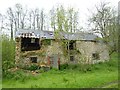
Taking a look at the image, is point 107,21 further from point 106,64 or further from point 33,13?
point 33,13

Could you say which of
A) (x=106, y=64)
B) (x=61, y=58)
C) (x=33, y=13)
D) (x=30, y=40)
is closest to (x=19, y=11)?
(x=33, y=13)

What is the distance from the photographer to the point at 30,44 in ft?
123

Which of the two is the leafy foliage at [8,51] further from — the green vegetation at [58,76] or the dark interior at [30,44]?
the dark interior at [30,44]

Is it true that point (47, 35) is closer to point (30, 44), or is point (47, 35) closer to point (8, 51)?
point (30, 44)

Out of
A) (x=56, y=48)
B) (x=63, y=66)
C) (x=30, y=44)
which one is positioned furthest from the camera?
(x=30, y=44)

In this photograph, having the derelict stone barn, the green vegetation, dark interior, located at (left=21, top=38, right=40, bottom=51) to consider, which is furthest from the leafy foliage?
dark interior, located at (left=21, top=38, right=40, bottom=51)

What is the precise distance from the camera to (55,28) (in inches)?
1449

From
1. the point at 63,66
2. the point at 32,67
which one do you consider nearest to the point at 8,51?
the point at 32,67

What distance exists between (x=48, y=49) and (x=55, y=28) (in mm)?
3074

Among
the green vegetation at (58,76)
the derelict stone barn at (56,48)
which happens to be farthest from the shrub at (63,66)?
the derelict stone barn at (56,48)

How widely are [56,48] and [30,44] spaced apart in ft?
12.4

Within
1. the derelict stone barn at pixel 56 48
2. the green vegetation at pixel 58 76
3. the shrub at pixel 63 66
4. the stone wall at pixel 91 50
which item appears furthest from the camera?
the stone wall at pixel 91 50

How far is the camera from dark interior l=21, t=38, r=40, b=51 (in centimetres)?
3691

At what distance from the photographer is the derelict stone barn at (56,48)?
3531 cm
